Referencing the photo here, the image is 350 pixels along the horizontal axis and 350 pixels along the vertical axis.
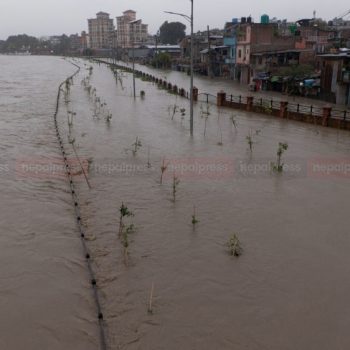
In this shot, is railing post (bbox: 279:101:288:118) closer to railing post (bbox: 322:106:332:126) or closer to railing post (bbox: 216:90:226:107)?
railing post (bbox: 322:106:332:126)

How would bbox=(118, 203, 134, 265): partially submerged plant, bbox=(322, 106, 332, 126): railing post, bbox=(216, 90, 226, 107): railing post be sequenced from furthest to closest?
1. bbox=(216, 90, 226, 107): railing post
2. bbox=(322, 106, 332, 126): railing post
3. bbox=(118, 203, 134, 265): partially submerged plant

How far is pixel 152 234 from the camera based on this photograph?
31.0 ft

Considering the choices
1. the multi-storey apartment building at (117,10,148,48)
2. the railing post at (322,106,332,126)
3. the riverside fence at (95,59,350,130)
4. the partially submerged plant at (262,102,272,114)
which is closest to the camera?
the riverside fence at (95,59,350,130)

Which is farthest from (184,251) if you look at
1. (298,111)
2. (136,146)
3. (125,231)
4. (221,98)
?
(221,98)

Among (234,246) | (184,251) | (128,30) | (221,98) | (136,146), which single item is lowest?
(184,251)

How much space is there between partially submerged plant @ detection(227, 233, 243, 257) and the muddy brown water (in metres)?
0.14

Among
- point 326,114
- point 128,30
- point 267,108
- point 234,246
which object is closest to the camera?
point 234,246

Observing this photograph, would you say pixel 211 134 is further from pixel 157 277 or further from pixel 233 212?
pixel 157 277

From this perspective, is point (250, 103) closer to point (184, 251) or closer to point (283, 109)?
point (283, 109)

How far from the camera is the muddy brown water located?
6.34 metres

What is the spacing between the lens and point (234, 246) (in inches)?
341

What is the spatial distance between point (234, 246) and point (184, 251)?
1.02 metres

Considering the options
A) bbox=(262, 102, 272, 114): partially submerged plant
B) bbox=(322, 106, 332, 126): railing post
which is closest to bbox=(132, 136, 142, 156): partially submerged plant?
bbox=(322, 106, 332, 126): railing post

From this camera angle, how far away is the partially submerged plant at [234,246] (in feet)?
27.9
